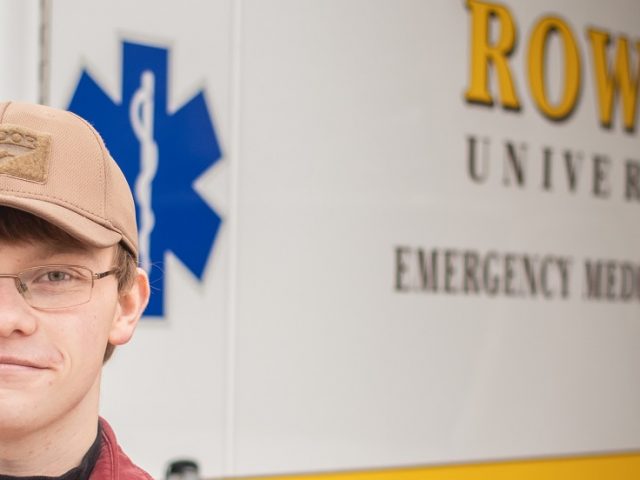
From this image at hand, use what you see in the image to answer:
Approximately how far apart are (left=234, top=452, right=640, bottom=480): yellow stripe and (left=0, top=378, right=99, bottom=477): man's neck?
912mm

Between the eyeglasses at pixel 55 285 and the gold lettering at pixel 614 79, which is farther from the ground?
the gold lettering at pixel 614 79

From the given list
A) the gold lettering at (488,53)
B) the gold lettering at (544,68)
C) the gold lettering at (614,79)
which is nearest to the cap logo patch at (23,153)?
the gold lettering at (488,53)

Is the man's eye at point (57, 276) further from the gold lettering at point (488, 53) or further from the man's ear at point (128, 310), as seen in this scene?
the gold lettering at point (488, 53)

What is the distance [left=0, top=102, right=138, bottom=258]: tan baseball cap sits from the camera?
46.6 inches

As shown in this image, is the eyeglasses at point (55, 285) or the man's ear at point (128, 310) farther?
the man's ear at point (128, 310)

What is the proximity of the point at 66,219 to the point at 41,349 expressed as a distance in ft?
0.47

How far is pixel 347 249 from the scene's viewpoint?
2357 mm

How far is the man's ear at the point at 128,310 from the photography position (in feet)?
4.45

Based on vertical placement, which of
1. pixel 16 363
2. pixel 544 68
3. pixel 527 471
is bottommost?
pixel 527 471

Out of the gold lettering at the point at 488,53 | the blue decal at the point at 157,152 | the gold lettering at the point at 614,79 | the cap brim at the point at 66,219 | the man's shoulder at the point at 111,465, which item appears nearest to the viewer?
the cap brim at the point at 66,219

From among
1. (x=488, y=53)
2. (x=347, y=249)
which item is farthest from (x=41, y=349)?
(x=488, y=53)

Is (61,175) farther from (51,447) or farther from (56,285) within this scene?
(51,447)

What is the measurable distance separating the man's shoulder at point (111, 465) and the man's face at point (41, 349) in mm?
103

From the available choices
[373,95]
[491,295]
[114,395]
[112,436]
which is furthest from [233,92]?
[112,436]
